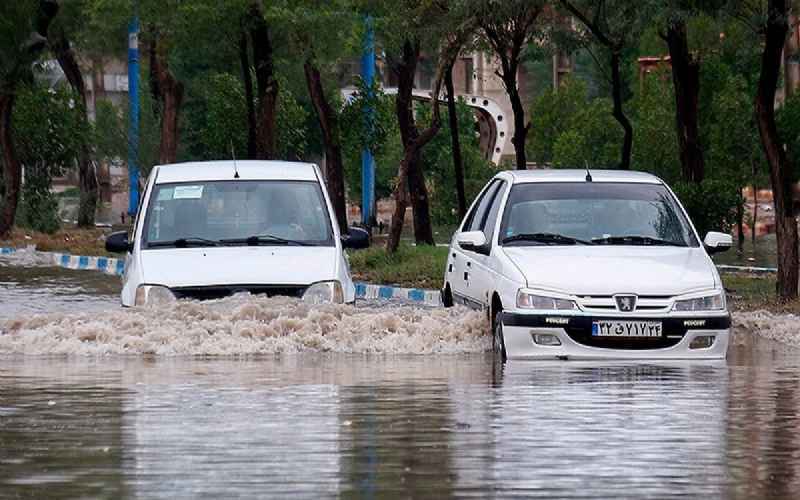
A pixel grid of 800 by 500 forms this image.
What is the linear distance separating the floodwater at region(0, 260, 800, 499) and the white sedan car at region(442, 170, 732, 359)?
235 mm

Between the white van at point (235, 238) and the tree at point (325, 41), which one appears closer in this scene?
the white van at point (235, 238)

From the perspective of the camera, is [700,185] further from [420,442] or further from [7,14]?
[420,442]

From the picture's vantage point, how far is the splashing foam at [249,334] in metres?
17.0

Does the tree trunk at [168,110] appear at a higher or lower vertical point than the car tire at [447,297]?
higher

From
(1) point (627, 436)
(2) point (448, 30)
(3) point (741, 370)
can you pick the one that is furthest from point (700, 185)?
(1) point (627, 436)

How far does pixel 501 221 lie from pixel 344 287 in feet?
4.86

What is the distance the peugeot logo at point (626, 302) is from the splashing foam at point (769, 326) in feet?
13.2

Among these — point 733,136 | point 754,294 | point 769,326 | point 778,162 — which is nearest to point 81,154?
point 733,136

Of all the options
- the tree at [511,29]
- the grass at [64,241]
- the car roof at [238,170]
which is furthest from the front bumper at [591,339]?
the grass at [64,241]

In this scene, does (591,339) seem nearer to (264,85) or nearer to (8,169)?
(264,85)

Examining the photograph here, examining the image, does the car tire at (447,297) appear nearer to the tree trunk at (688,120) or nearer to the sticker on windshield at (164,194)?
the sticker on windshield at (164,194)

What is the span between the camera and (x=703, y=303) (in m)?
15.8

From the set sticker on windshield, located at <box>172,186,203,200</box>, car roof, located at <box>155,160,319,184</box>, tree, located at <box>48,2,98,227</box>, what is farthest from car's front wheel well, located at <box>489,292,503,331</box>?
tree, located at <box>48,2,98,227</box>

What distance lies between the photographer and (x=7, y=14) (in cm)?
4603
